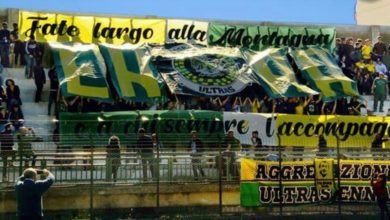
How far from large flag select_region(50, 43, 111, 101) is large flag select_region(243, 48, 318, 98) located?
5.58 meters

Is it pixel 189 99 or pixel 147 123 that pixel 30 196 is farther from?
pixel 189 99

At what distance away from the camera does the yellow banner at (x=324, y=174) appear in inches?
695

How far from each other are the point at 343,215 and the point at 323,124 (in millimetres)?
6988

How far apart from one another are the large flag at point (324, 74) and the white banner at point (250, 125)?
367 centimetres

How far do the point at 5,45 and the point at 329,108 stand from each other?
1153cm

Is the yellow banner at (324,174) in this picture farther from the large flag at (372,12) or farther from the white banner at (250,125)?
the large flag at (372,12)

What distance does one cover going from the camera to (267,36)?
2817 centimetres

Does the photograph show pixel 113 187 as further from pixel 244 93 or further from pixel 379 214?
pixel 244 93

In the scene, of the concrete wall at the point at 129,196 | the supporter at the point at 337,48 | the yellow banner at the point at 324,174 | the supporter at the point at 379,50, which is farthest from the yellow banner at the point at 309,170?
the supporter at the point at 379,50

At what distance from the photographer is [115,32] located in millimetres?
26031

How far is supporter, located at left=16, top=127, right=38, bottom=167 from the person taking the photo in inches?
610

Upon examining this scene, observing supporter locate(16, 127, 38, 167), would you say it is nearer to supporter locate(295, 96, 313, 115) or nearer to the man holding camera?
the man holding camera

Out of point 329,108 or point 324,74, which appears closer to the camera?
point 329,108

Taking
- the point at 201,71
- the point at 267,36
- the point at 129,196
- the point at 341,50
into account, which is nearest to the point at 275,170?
the point at 129,196
